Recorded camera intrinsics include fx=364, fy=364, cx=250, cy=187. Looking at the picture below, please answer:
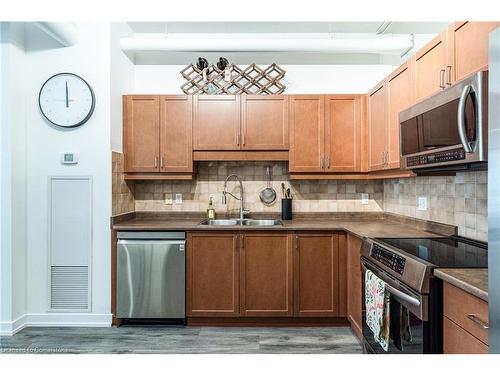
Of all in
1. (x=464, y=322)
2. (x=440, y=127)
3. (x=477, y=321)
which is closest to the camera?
(x=477, y=321)

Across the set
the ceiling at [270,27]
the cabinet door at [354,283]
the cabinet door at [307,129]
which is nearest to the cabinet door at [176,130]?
the ceiling at [270,27]

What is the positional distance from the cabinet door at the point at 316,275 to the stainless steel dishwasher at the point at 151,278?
1.00m

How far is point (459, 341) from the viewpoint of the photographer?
141cm

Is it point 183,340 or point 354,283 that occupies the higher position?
point 354,283

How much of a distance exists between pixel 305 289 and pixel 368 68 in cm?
235

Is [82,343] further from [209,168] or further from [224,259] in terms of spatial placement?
[209,168]

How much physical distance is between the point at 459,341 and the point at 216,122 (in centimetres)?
263

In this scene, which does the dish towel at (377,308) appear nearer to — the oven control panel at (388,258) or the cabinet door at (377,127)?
the oven control panel at (388,258)

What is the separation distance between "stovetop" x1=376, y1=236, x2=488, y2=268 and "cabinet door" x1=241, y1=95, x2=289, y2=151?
58.5 inches

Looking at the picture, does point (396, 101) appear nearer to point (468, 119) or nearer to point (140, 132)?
point (468, 119)

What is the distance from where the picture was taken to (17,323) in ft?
9.78

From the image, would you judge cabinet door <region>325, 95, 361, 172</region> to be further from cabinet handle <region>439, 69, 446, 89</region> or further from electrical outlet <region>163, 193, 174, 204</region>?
electrical outlet <region>163, 193, 174, 204</region>

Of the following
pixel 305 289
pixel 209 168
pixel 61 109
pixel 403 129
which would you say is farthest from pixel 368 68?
pixel 61 109

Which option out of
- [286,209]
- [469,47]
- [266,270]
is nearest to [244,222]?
[286,209]
